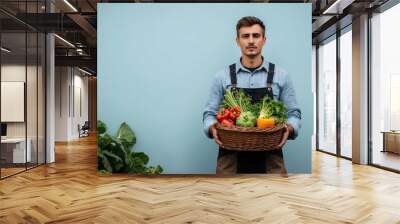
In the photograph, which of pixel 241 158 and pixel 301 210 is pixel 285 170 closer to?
pixel 241 158

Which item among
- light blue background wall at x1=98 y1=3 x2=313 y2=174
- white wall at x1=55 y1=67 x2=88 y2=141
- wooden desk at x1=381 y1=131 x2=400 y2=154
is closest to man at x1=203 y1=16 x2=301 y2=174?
light blue background wall at x1=98 y1=3 x2=313 y2=174

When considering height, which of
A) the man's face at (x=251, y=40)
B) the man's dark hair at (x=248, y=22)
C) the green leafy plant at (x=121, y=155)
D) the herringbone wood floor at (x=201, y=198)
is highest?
the man's dark hair at (x=248, y=22)

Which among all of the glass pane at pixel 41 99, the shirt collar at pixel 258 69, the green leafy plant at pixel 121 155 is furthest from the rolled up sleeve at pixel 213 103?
the glass pane at pixel 41 99

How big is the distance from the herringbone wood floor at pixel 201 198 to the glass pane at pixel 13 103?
39 cm

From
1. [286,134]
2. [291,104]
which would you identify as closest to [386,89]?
[291,104]

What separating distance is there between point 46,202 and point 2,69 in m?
2.67

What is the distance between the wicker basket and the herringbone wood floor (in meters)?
0.52

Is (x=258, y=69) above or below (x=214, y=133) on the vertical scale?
above

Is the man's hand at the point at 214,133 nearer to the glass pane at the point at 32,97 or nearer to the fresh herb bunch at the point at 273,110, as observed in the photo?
the fresh herb bunch at the point at 273,110

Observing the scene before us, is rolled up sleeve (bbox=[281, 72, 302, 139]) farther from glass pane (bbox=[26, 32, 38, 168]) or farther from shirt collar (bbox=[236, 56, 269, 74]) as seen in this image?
glass pane (bbox=[26, 32, 38, 168])

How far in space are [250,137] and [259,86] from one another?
0.99m

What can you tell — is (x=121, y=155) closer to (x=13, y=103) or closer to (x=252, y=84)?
(x=13, y=103)

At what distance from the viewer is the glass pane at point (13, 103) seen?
6449 mm

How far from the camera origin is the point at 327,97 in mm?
10664
